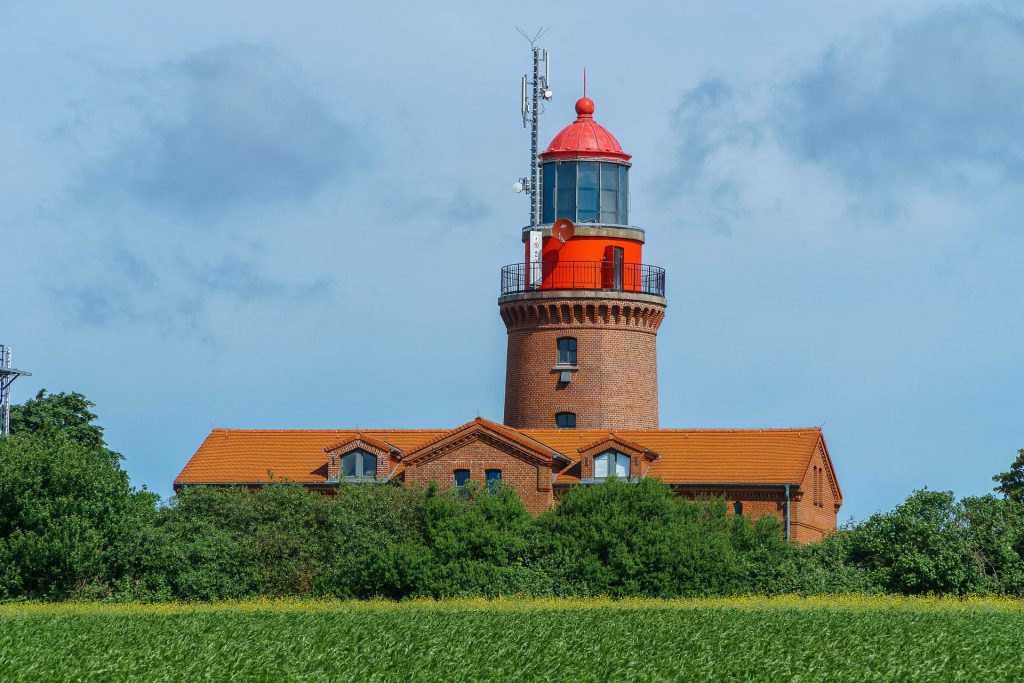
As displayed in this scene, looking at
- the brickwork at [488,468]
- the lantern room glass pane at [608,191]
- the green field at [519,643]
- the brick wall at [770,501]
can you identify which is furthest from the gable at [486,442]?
the green field at [519,643]

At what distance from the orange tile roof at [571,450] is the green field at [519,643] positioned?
48.6 ft

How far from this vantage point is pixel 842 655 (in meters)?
38.8

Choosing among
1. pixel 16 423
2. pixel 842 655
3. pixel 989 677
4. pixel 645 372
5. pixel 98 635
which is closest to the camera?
pixel 989 677

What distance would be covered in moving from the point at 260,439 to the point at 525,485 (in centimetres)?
1306

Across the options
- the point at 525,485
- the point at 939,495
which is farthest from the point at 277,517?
the point at 939,495

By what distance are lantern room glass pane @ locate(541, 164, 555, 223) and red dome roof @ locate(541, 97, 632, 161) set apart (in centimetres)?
54

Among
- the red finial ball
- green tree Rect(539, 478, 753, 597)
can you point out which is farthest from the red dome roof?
green tree Rect(539, 478, 753, 597)

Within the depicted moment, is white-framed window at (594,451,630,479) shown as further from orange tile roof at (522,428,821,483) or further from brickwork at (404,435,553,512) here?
brickwork at (404,435,553,512)

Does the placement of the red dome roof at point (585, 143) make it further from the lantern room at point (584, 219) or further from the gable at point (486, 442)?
the gable at point (486, 442)

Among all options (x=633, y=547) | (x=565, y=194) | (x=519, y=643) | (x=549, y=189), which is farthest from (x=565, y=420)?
(x=519, y=643)

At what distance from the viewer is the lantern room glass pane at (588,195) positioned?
74125mm

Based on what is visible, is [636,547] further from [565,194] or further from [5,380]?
[5,380]

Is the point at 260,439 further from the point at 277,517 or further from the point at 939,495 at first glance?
the point at 939,495

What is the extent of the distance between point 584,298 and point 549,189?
4.63 metres
